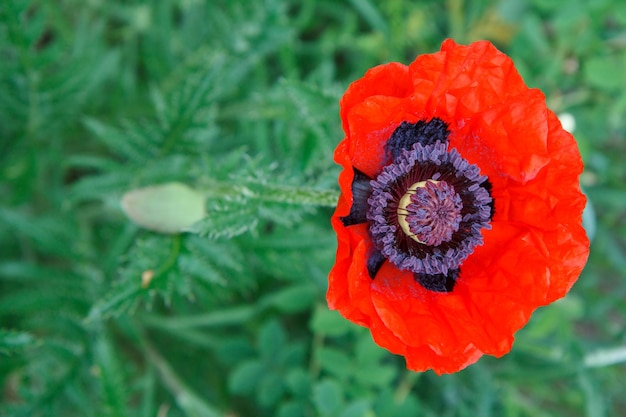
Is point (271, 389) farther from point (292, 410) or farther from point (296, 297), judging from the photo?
point (296, 297)

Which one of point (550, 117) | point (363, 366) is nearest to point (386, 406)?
point (363, 366)

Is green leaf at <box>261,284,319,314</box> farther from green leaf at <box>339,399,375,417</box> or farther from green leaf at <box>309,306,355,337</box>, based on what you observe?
green leaf at <box>339,399,375,417</box>

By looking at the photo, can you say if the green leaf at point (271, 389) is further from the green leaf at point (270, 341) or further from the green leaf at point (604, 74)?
the green leaf at point (604, 74)

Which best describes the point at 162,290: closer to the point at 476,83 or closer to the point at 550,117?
the point at 476,83

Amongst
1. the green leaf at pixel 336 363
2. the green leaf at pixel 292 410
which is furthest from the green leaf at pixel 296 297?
the green leaf at pixel 292 410

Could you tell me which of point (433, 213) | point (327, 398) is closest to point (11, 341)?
point (327, 398)

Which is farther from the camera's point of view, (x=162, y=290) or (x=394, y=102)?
(x=162, y=290)

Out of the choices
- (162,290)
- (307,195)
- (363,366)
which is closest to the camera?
(307,195)
